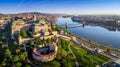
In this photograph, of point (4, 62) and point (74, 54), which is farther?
point (74, 54)

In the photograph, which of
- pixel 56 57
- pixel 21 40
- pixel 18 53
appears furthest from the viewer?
pixel 21 40

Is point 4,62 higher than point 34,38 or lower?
lower

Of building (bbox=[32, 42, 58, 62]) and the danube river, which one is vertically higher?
building (bbox=[32, 42, 58, 62])

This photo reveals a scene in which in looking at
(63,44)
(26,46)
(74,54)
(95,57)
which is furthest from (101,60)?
(26,46)

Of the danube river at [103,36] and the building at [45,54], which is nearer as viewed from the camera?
the building at [45,54]

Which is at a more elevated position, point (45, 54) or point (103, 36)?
point (45, 54)

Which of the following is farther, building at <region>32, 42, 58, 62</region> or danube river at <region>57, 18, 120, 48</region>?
danube river at <region>57, 18, 120, 48</region>

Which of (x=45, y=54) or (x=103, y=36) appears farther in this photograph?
(x=103, y=36)

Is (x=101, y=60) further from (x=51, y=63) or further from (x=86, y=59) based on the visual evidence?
(x=51, y=63)

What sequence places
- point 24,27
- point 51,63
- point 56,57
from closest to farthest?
point 51,63, point 56,57, point 24,27
